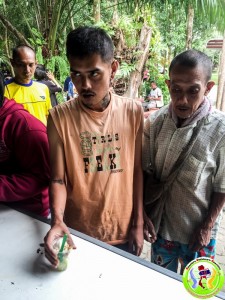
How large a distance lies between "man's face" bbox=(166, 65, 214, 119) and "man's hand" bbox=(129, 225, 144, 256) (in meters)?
0.59

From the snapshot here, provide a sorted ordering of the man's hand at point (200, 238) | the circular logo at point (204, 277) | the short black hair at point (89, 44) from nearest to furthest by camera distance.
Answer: the circular logo at point (204, 277)
the short black hair at point (89, 44)
the man's hand at point (200, 238)

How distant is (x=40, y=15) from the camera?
6.17m

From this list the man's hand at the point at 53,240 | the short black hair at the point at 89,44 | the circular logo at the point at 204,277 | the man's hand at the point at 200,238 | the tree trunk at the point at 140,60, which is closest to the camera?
the circular logo at the point at 204,277

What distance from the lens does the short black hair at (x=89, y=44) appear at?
3.69 ft

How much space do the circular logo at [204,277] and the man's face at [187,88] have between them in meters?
0.70

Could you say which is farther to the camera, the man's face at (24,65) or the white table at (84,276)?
the man's face at (24,65)

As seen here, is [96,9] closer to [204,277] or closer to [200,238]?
[200,238]

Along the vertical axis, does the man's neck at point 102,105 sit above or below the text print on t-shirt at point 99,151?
above

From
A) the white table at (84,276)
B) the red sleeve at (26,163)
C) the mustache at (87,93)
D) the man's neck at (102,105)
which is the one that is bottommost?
the white table at (84,276)

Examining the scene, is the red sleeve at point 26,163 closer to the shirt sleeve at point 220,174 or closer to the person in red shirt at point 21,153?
the person in red shirt at point 21,153

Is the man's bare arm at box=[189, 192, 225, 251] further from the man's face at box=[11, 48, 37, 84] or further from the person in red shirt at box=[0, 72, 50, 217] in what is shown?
the man's face at box=[11, 48, 37, 84]

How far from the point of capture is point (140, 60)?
5547mm

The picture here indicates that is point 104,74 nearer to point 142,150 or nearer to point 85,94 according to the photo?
point 85,94

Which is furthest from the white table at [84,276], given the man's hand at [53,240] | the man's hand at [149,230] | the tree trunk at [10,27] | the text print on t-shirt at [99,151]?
the tree trunk at [10,27]
